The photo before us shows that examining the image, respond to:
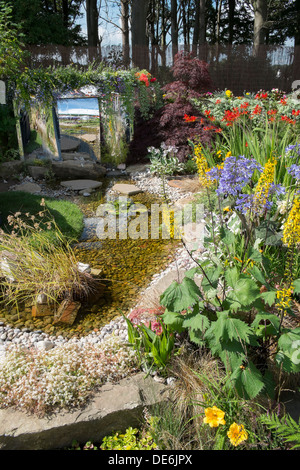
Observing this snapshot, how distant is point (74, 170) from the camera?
6512 mm

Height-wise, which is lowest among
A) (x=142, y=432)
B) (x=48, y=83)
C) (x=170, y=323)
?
(x=142, y=432)

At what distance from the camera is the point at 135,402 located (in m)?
1.77

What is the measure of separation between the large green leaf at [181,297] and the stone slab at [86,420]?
48 cm

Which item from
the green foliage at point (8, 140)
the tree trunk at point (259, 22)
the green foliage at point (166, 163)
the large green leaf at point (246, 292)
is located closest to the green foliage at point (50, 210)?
the green foliage at point (8, 140)

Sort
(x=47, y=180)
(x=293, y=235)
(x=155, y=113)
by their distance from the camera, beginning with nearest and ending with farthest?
1. (x=293, y=235)
2. (x=47, y=180)
3. (x=155, y=113)

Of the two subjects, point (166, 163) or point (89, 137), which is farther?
point (89, 137)

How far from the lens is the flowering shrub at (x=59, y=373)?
1760 millimetres

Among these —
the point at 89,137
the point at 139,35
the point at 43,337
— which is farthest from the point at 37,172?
the point at 139,35

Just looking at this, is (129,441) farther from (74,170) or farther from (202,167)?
(74,170)

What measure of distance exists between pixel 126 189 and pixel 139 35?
26.3ft

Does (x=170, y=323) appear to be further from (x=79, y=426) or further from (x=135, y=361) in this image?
(x=79, y=426)

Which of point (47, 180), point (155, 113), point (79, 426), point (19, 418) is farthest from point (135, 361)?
point (155, 113)

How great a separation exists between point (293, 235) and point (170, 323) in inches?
32.4

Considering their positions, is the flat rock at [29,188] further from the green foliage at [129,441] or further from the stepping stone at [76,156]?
the green foliage at [129,441]
